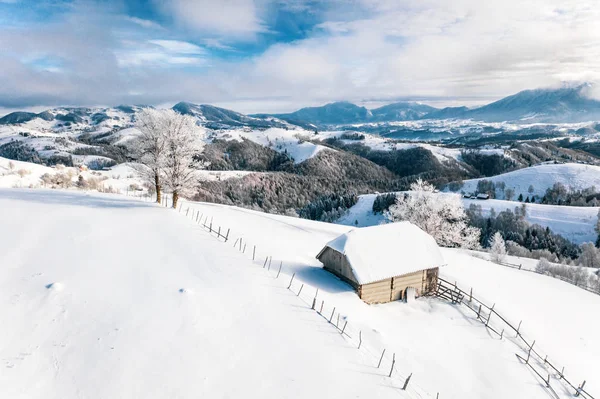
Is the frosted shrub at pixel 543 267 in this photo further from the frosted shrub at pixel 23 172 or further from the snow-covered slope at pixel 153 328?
the frosted shrub at pixel 23 172

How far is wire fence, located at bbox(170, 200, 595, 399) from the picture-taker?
58.8 ft

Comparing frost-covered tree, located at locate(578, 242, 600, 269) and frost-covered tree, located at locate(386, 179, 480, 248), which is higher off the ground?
frost-covered tree, located at locate(386, 179, 480, 248)

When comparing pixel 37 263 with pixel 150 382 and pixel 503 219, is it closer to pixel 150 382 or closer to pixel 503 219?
pixel 150 382

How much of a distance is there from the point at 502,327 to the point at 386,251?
36.1ft

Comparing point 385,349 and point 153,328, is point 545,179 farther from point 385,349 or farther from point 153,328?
point 153,328

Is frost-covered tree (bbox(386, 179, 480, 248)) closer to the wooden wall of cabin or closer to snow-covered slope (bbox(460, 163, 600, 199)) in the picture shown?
the wooden wall of cabin

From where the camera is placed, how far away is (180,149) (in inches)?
1444

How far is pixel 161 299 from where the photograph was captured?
19.2 m

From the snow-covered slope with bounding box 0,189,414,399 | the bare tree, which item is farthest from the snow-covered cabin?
the bare tree

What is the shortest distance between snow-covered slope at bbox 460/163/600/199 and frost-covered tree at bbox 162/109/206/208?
177097 mm

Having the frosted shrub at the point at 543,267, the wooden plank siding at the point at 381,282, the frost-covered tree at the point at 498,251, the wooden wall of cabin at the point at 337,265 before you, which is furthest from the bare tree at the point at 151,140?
the frosted shrub at the point at 543,267

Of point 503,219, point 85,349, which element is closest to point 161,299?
point 85,349

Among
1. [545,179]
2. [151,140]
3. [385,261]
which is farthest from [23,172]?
[545,179]

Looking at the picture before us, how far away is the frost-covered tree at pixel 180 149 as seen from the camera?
3619 cm
